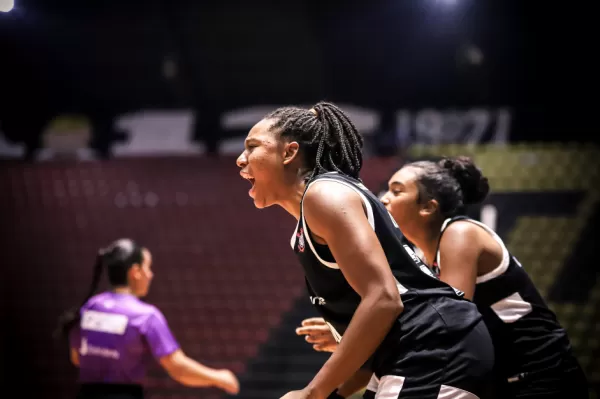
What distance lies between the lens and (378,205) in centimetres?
182

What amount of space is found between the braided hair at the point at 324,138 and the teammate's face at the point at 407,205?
64 cm

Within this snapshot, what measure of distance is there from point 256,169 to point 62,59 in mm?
8110

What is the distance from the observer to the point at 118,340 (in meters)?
3.56

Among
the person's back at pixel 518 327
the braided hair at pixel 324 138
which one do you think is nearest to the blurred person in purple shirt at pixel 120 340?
the person's back at pixel 518 327

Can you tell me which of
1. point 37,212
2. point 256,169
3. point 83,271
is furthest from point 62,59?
point 256,169

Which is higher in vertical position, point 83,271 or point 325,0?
point 325,0

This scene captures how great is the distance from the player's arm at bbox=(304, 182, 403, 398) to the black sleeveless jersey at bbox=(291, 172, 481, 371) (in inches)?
3.8

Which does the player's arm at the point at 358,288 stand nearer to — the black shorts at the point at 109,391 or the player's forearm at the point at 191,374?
the black shorts at the point at 109,391

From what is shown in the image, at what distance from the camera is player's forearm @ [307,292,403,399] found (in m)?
1.65

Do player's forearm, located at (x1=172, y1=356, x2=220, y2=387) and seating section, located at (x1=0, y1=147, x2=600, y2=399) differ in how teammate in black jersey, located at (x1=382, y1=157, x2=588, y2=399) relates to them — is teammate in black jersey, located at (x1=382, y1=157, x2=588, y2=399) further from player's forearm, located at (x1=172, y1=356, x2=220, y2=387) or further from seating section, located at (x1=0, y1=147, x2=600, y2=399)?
seating section, located at (x1=0, y1=147, x2=600, y2=399)

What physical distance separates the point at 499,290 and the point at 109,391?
6.93ft

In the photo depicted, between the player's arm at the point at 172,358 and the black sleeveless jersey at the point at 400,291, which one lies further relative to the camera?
the player's arm at the point at 172,358

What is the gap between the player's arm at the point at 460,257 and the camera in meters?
2.24

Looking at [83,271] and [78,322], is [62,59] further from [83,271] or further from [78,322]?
[78,322]
